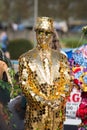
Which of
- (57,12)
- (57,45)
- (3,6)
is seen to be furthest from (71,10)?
(57,45)

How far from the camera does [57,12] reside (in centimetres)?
5616

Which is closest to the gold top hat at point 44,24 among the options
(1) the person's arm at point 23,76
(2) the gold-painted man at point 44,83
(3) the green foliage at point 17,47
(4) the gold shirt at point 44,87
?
(2) the gold-painted man at point 44,83

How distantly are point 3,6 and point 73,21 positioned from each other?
11.8 metres

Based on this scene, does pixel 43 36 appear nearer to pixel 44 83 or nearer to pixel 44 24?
pixel 44 24

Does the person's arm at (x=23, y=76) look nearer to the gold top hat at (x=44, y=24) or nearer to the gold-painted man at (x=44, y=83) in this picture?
the gold-painted man at (x=44, y=83)

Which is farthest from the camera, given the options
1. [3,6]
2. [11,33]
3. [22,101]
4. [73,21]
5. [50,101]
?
[73,21]

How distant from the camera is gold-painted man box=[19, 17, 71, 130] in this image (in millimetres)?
6262

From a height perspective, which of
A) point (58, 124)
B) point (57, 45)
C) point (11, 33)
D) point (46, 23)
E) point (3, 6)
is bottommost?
point (58, 124)

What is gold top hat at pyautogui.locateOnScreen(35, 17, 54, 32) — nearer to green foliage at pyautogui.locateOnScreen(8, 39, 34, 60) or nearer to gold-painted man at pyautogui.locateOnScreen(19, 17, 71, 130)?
gold-painted man at pyautogui.locateOnScreen(19, 17, 71, 130)

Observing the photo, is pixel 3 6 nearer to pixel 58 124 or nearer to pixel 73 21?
pixel 73 21

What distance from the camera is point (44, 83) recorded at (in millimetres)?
6312

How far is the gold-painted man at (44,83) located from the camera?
6.26m

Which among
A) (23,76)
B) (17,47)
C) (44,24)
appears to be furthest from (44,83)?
(17,47)

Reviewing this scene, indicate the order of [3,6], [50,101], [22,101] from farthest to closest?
1. [3,6]
2. [22,101]
3. [50,101]
